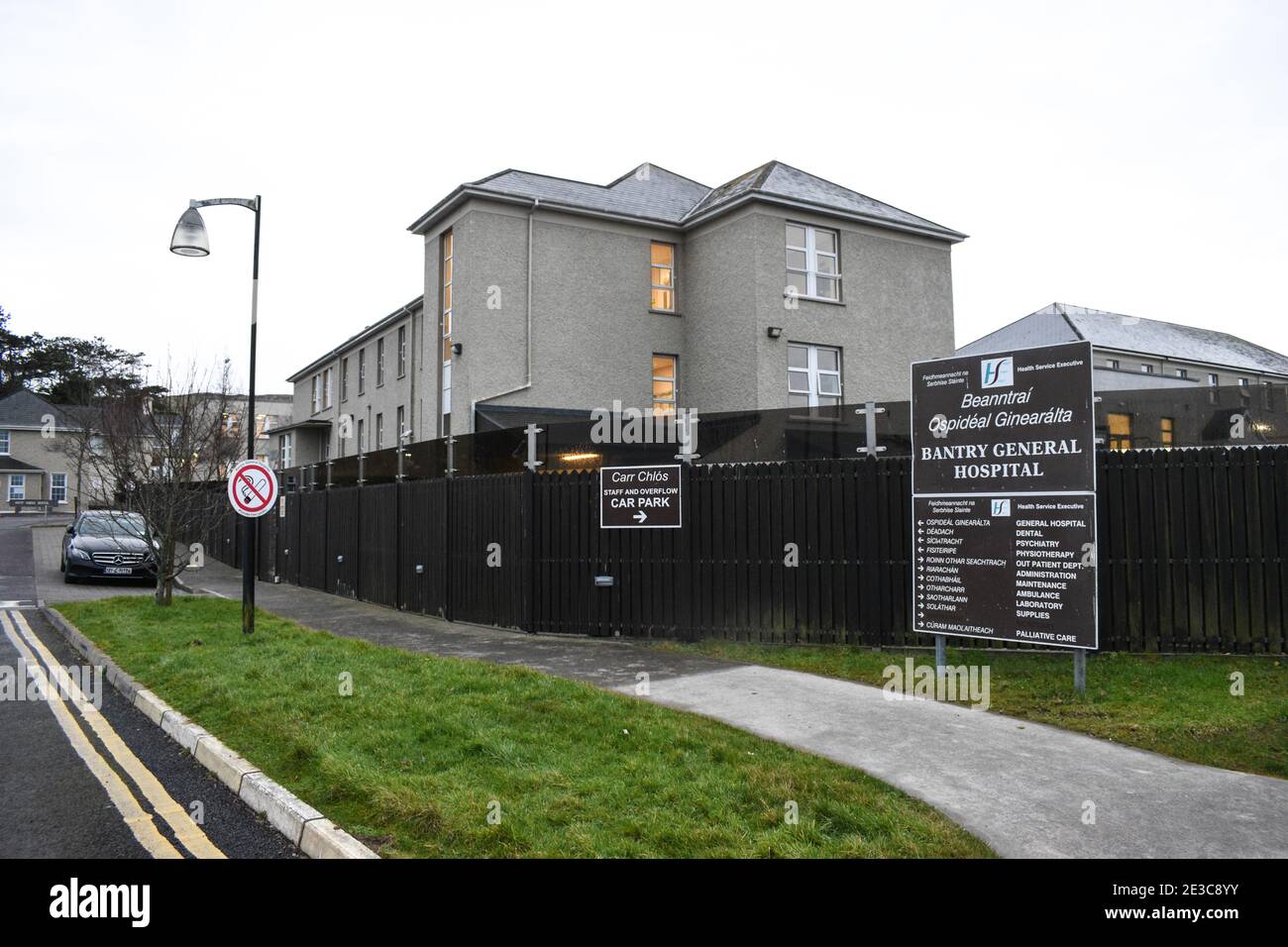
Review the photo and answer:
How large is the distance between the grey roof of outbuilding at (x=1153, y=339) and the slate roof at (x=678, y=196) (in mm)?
17898

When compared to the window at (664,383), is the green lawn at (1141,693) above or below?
below

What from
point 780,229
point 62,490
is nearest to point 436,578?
point 780,229

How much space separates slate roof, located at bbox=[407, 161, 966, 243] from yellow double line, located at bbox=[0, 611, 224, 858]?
15303 millimetres

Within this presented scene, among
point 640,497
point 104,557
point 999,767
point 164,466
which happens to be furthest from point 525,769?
point 104,557

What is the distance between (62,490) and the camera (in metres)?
63.0

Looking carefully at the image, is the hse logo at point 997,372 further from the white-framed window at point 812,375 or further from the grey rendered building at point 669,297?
the white-framed window at point 812,375

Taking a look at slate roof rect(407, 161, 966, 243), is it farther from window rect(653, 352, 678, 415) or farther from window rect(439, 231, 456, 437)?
window rect(653, 352, 678, 415)

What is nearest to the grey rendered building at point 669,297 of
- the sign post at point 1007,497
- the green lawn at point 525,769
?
A: the sign post at point 1007,497

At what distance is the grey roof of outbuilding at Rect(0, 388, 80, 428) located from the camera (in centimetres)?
6262

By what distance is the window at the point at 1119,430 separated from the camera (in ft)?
30.4
